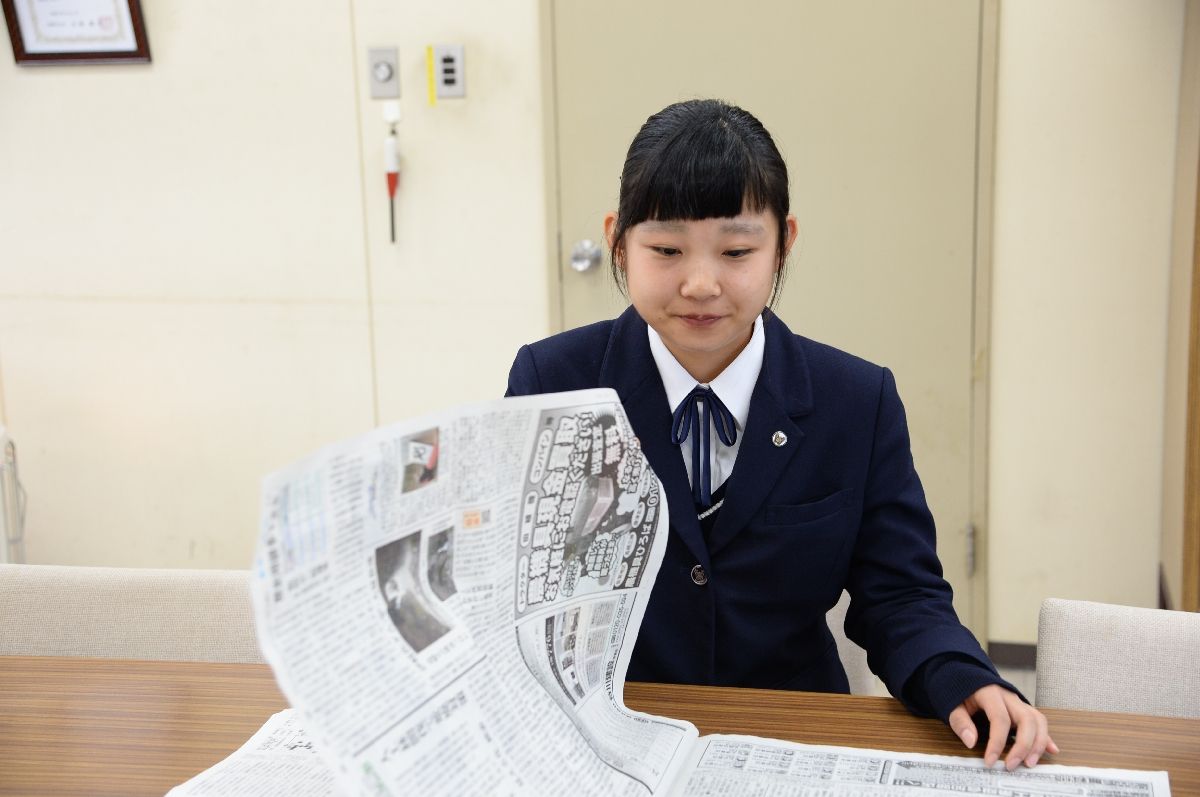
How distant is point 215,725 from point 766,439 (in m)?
0.62

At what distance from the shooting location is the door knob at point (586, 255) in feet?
9.75

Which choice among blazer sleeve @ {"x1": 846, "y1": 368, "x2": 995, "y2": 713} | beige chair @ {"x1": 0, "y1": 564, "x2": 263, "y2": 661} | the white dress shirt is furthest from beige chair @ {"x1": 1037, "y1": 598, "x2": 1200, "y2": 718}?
beige chair @ {"x1": 0, "y1": 564, "x2": 263, "y2": 661}

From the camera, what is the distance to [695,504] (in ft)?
4.08

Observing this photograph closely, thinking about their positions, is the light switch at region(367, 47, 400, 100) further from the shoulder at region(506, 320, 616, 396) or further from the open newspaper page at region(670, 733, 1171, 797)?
the open newspaper page at region(670, 733, 1171, 797)

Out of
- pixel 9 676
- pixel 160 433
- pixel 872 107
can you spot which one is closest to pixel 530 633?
pixel 9 676

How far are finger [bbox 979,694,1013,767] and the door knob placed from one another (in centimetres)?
208

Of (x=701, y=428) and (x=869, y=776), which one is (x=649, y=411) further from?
(x=869, y=776)

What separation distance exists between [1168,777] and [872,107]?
214 cm

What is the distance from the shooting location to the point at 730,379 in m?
1.27

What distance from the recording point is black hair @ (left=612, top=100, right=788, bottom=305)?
1.09m

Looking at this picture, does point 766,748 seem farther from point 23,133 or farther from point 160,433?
point 23,133

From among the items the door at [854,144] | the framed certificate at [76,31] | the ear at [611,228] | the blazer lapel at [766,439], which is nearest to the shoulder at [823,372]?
the blazer lapel at [766,439]

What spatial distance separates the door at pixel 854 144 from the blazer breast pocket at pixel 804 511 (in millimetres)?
1707

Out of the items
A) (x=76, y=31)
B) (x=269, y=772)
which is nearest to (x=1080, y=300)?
(x=269, y=772)
